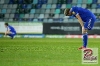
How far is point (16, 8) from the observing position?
154ft

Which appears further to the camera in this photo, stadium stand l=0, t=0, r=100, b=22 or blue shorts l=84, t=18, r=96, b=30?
stadium stand l=0, t=0, r=100, b=22

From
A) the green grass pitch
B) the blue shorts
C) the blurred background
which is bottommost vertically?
the blurred background

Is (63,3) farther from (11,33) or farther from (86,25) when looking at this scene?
(86,25)

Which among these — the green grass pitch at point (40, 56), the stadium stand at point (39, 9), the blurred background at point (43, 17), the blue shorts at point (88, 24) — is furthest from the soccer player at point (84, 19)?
the stadium stand at point (39, 9)

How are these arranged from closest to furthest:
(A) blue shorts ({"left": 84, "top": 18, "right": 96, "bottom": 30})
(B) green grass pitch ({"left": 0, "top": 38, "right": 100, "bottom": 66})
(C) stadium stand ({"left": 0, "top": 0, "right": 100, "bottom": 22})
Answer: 1. (B) green grass pitch ({"left": 0, "top": 38, "right": 100, "bottom": 66})
2. (A) blue shorts ({"left": 84, "top": 18, "right": 96, "bottom": 30})
3. (C) stadium stand ({"left": 0, "top": 0, "right": 100, "bottom": 22})

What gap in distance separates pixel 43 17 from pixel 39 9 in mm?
1537

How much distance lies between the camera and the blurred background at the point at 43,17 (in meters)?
Result: 39.5

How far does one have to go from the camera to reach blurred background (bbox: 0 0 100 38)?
130 ft

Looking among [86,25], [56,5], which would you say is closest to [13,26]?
[56,5]

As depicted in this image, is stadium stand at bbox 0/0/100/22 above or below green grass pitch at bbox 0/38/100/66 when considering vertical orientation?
below

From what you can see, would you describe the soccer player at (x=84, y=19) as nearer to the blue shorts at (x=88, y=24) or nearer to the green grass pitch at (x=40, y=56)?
the blue shorts at (x=88, y=24)

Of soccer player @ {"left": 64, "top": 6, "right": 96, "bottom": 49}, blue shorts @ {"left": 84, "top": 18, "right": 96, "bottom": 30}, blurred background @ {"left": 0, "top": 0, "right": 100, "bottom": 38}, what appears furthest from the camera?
blurred background @ {"left": 0, "top": 0, "right": 100, "bottom": 38}

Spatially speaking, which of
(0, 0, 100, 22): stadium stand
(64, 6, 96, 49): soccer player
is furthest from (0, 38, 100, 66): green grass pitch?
(0, 0, 100, 22): stadium stand

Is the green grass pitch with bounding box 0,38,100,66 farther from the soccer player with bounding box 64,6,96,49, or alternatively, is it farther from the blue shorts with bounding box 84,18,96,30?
the blue shorts with bounding box 84,18,96,30
